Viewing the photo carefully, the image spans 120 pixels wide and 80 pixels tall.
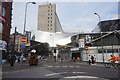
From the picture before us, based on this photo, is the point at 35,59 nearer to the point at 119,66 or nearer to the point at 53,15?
the point at 119,66

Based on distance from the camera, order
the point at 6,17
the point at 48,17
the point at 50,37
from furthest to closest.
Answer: the point at 48,17 → the point at 50,37 → the point at 6,17

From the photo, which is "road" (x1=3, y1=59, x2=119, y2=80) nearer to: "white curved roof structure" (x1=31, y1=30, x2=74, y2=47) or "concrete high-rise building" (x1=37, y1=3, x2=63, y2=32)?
"white curved roof structure" (x1=31, y1=30, x2=74, y2=47)

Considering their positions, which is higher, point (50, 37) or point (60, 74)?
point (50, 37)

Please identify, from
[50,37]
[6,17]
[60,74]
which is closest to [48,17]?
[50,37]

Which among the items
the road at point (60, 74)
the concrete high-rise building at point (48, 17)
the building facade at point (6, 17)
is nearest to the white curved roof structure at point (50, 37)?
the concrete high-rise building at point (48, 17)

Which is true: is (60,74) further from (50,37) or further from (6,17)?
(50,37)

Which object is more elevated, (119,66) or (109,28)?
(109,28)

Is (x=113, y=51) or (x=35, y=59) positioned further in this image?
(x=113, y=51)

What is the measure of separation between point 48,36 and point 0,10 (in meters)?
114

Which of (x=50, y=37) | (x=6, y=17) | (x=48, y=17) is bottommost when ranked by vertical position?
(x=6, y=17)

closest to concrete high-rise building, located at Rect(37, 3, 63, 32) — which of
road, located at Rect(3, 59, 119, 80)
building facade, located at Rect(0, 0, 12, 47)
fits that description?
building facade, located at Rect(0, 0, 12, 47)

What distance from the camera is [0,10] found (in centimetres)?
3759

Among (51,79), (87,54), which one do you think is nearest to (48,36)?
(87,54)

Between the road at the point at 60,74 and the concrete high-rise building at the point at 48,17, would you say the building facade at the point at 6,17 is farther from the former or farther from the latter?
the concrete high-rise building at the point at 48,17
